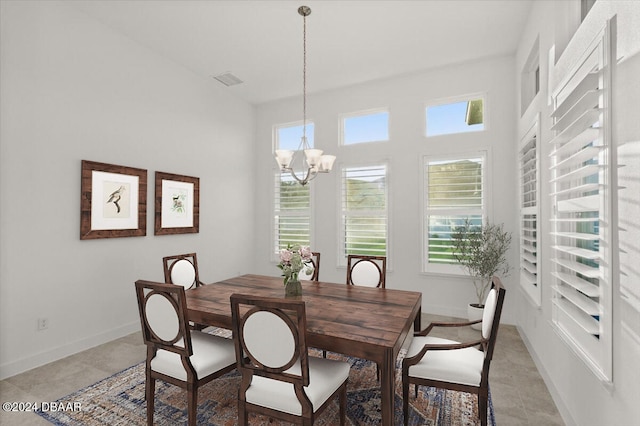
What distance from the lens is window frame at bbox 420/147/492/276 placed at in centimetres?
423

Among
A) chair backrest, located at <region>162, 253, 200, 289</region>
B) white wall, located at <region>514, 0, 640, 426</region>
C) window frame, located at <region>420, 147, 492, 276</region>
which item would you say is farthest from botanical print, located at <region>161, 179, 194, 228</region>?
white wall, located at <region>514, 0, 640, 426</region>

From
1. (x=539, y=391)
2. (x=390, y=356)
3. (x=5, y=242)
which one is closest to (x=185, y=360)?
(x=390, y=356)

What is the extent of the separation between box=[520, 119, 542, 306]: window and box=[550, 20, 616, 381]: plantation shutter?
763 mm

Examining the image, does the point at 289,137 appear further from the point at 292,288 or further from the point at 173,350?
the point at 173,350

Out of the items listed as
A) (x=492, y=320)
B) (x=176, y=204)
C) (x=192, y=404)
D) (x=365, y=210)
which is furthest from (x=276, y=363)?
(x=365, y=210)

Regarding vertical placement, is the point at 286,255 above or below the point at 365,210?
below

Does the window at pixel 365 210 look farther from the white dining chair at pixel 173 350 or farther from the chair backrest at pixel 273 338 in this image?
the chair backrest at pixel 273 338

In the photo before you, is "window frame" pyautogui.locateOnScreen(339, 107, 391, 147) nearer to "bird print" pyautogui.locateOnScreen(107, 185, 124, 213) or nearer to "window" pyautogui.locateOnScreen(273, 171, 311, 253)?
"window" pyautogui.locateOnScreen(273, 171, 311, 253)

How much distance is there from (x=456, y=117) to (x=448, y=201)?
1159mm

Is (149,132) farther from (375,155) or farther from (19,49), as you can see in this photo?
(375,155)

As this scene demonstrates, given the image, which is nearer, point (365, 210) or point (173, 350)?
point (173, 350)

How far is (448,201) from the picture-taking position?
445 cm

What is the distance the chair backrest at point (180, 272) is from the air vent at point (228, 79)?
2.78 metres

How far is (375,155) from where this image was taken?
488 cm
